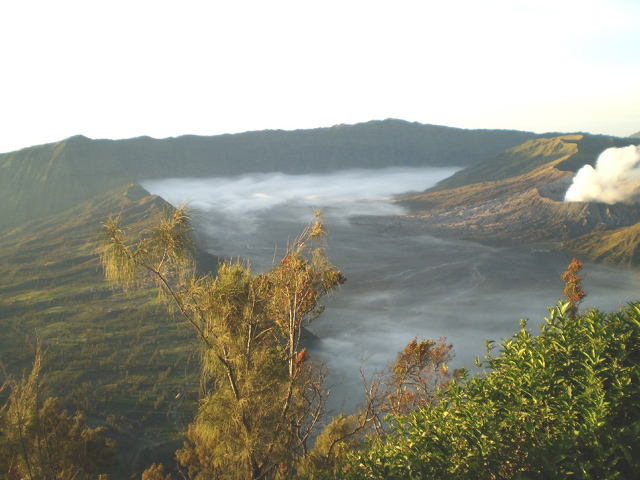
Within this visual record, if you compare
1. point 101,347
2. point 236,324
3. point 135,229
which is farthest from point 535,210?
point 236,324

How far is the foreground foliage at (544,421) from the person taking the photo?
15.9 ft

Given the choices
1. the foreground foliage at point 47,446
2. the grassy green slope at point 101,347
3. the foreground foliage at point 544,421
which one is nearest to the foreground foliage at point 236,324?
the grassy green slope at point 101,347

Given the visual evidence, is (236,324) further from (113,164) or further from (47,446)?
(113,164)

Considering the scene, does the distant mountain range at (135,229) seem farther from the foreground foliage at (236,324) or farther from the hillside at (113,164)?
the foreground foliage at (236,324)

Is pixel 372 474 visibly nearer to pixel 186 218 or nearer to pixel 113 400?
pixel 186 218

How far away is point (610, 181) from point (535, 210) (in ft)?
49.9

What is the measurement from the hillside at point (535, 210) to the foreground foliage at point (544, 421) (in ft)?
262

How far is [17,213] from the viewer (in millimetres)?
107812

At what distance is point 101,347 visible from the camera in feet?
120

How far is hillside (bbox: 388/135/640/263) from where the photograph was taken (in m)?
85.2

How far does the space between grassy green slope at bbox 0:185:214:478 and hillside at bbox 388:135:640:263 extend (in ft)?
213

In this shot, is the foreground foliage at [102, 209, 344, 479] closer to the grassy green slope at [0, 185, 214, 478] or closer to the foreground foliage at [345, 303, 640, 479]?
the grassy green slope at [0, 185, 214, 478]

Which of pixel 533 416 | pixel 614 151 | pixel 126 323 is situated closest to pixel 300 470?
pixel 533 416

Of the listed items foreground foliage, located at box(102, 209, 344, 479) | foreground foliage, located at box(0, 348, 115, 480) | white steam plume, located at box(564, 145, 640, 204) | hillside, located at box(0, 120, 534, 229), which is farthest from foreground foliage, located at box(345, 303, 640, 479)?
hillside, located at box(0, 120, 534, 229)
